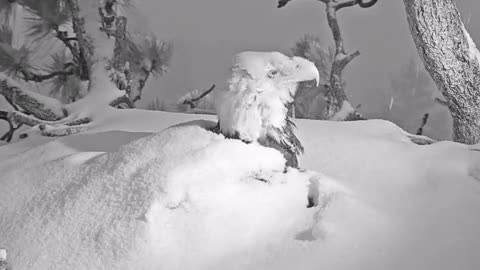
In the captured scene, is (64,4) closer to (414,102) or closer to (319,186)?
(319,186)

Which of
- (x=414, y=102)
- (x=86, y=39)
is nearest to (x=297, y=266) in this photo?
(x=86, y=39)

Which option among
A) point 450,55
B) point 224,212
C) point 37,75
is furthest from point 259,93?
point 37,75

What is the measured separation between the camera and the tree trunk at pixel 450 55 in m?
A: 1.04

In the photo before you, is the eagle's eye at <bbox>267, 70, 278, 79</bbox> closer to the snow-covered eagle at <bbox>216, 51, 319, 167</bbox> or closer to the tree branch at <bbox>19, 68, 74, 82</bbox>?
the snow-covered eagle at <bbox>216, 51, 319, 167</bbox>

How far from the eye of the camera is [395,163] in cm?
89

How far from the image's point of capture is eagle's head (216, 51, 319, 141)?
29.6 inches

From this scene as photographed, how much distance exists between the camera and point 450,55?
1098 mm

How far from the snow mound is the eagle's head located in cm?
3

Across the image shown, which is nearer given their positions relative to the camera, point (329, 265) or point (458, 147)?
point (329, 265)

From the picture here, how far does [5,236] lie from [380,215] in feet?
1.91

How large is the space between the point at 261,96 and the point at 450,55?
60cm

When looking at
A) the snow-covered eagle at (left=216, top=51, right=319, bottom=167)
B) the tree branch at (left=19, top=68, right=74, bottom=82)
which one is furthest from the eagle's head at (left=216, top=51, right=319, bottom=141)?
the tree branch at (left=19, top=68, right=74, bottom=82)

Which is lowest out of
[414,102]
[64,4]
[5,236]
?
[414,102]

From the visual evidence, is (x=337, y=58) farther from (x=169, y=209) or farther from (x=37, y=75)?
(x=169, y=209)
